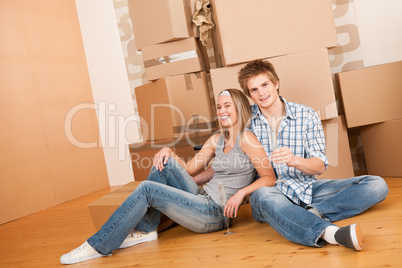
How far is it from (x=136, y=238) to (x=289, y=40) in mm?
1317

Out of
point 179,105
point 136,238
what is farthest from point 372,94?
point 136,238

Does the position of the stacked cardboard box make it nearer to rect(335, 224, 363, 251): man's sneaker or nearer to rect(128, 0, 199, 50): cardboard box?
rect(128, 0, 199, 50): cardboard box

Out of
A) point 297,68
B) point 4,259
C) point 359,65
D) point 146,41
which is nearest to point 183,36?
point 146,41

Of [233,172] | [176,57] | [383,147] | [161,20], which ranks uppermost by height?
[161,20]

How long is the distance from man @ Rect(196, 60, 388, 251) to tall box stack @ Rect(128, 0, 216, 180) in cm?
73

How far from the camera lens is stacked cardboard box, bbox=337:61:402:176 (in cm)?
257

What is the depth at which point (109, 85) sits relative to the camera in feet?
14.1

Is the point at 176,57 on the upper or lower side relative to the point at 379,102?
upper

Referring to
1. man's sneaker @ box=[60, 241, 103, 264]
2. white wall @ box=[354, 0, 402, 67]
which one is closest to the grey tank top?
man's sneaker @ box=[60, 241, 103, 264]

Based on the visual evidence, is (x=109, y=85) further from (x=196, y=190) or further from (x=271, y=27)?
(x=196, y=190)

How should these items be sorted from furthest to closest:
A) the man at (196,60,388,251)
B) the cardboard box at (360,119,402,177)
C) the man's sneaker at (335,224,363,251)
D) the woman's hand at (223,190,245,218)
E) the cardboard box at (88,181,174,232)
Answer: the cardboard box at (360,119,402,177) → the cardboard box at (88,181,174,232) → the woman's hand at (223,190,245,218) → the man at (196,60,388,251) → the man's sneaker at (335,224,363,251)

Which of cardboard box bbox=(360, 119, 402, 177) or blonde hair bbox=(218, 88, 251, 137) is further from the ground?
blonde hair bbox=(218, 88, 251, 137)

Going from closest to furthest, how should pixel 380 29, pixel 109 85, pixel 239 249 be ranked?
pixel 239 249 < pixel 380 29 < pixel 109 85

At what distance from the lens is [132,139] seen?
4.22 m
